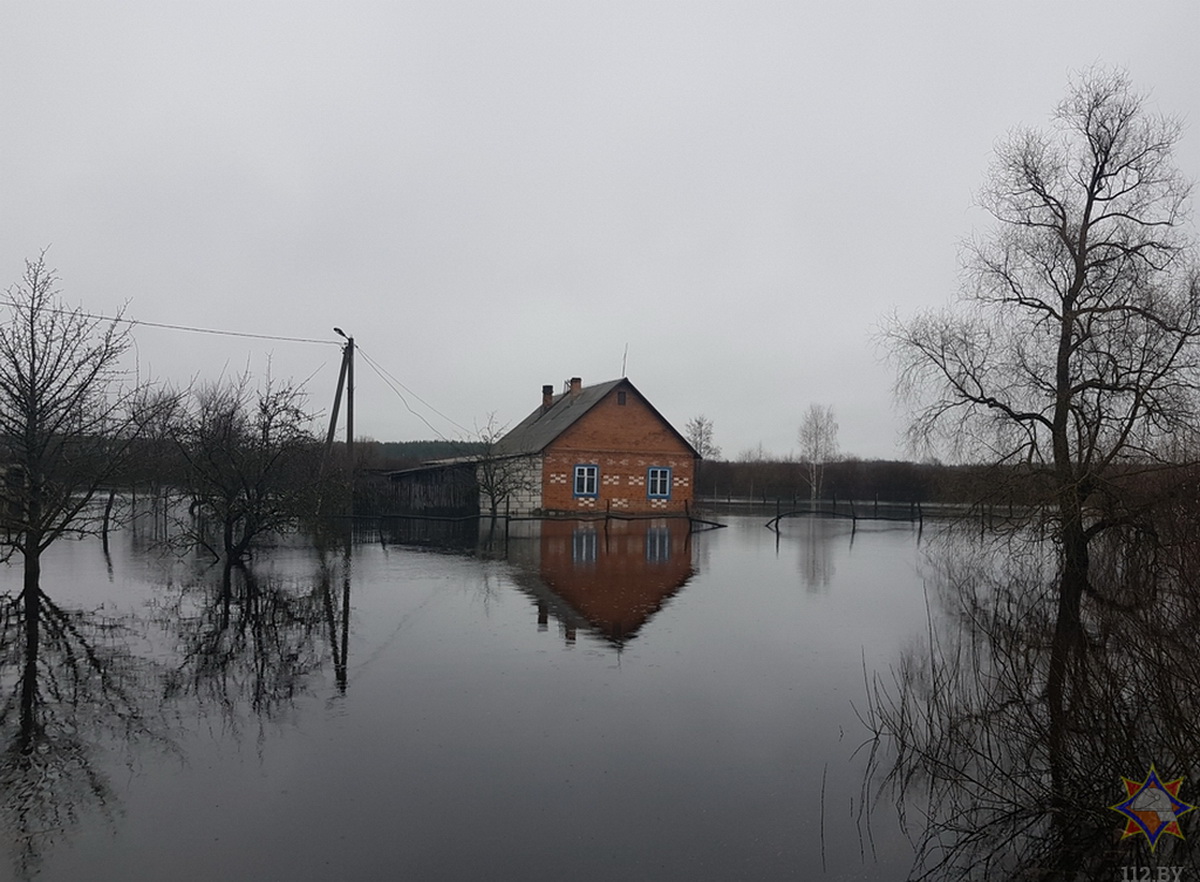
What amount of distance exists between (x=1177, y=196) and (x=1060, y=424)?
5.13m

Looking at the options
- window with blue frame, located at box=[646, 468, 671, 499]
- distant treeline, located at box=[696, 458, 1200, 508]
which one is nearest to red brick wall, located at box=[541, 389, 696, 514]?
window with blue frame, located at box=[646, 468, 671, 499]

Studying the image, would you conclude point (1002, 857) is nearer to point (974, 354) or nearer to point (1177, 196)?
point (974, 354)

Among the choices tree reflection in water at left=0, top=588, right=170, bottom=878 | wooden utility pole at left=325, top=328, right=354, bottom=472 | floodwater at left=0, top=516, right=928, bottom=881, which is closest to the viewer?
floodwater at left=0, top=516, right=928, bottom=881

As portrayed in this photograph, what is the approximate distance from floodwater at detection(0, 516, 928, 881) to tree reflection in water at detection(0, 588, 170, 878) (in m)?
0.03

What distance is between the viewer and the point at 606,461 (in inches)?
1512

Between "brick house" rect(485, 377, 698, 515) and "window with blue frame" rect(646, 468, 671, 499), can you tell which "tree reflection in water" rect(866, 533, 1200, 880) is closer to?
"brick house" rect(485, 377, 698, 515)

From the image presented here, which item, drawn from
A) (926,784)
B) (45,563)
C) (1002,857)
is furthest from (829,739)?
(45,563)

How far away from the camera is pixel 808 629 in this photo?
11492mm

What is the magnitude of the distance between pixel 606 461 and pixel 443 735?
31801 mm

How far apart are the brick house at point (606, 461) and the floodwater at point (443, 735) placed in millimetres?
23106

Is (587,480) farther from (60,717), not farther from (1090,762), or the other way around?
(1090,762)

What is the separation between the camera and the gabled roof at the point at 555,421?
1497 inches

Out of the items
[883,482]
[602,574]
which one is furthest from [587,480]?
[883,482]

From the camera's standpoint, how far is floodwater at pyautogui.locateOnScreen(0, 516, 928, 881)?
4.77 meters
